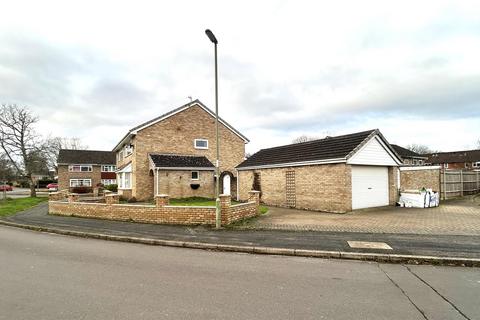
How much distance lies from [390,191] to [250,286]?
15049 mm

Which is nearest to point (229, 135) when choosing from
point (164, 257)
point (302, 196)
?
point (302, 196)

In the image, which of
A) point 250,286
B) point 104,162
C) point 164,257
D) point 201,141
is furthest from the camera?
Result: point 104,162

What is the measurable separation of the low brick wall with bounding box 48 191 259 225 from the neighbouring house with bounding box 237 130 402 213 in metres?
3.98

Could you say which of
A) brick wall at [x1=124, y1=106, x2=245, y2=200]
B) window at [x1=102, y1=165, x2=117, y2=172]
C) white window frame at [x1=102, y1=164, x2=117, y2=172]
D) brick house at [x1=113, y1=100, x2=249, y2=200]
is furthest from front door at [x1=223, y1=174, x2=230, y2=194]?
window at [x1=102, y1=165, x2=117, y2=172]

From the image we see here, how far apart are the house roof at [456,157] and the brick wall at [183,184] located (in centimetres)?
5673

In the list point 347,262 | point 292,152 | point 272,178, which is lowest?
point 347,262

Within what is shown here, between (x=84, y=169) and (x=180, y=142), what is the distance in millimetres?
30359

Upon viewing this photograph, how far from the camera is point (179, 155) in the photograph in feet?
86.7

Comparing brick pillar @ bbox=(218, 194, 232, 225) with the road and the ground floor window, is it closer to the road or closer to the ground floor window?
the road

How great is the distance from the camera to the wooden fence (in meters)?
20.8

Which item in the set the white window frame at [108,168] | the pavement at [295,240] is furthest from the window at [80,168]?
the pavement at [295,240]

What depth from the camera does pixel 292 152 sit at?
63.1ft

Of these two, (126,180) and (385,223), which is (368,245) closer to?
(385,223)

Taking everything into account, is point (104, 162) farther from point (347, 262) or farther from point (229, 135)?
point (347, 262)
